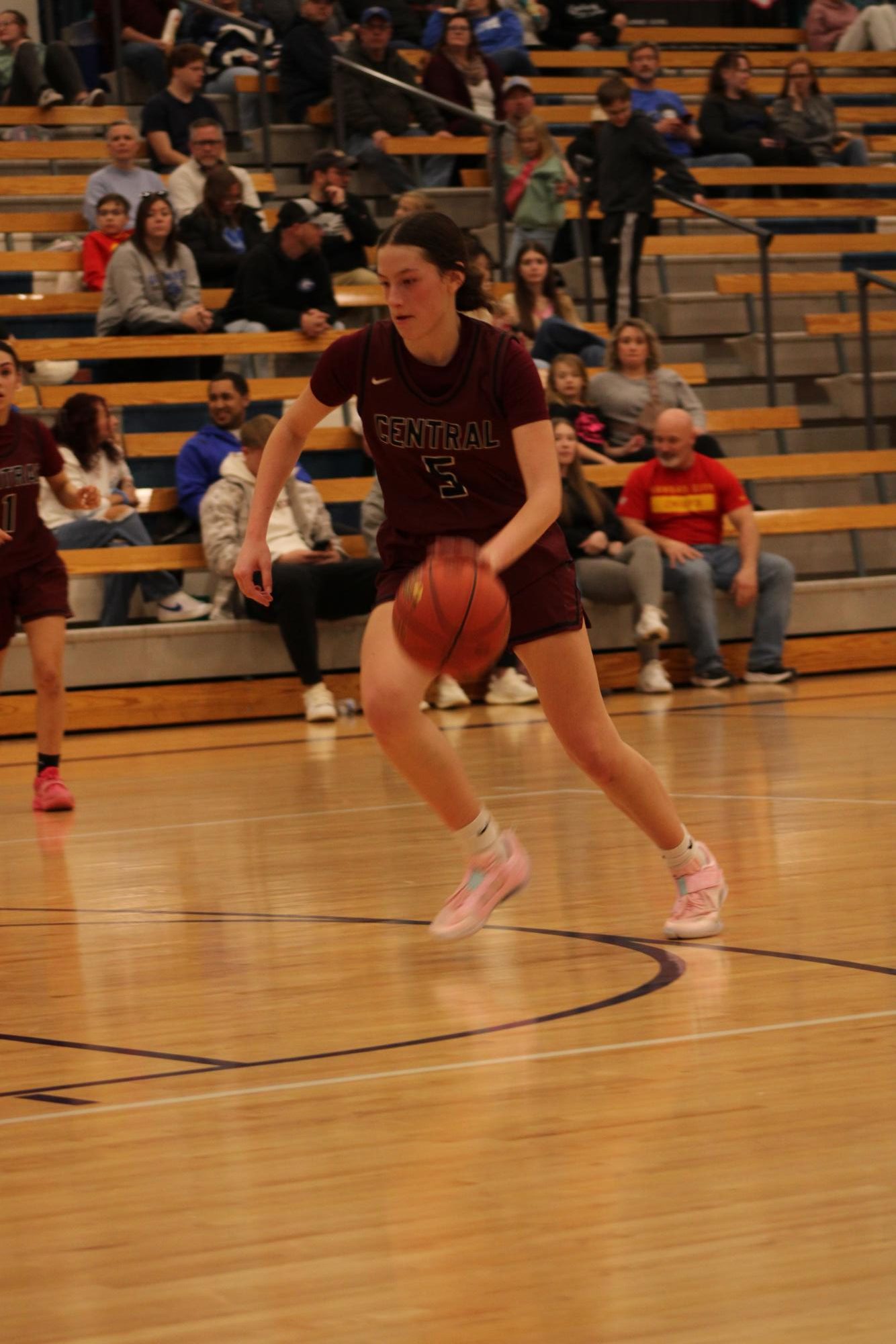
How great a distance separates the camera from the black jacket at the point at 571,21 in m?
16.3

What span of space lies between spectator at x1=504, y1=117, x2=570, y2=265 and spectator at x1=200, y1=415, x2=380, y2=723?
12.2 feet

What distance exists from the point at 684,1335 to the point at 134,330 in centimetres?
952

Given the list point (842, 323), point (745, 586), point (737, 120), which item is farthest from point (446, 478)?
point (737, 120)

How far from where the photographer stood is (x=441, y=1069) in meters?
2.90

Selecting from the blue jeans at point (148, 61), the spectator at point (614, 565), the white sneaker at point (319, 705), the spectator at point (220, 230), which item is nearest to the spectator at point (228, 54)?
the blue jeans at point (148, 61)

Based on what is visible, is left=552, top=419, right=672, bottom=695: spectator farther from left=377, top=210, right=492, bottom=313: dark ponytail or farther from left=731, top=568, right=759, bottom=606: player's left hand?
left=377, top=210, right=492, bottom=313: dark ponytail

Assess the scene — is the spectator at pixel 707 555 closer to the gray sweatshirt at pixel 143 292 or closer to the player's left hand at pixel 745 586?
the player's left hand at pixel 745 586

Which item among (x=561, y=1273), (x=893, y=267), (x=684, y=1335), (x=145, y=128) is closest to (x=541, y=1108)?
(x=561, y=1273)

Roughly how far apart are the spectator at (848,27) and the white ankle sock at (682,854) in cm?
1479

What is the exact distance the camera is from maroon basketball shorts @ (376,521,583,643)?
12.5 feet

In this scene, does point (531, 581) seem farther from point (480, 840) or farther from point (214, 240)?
point (214, 240)

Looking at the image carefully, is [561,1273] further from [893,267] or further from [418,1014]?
[893,267]

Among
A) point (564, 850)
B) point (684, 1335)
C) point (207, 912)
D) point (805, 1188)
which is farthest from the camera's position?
point (564, 850)

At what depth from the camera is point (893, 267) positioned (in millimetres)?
14320
